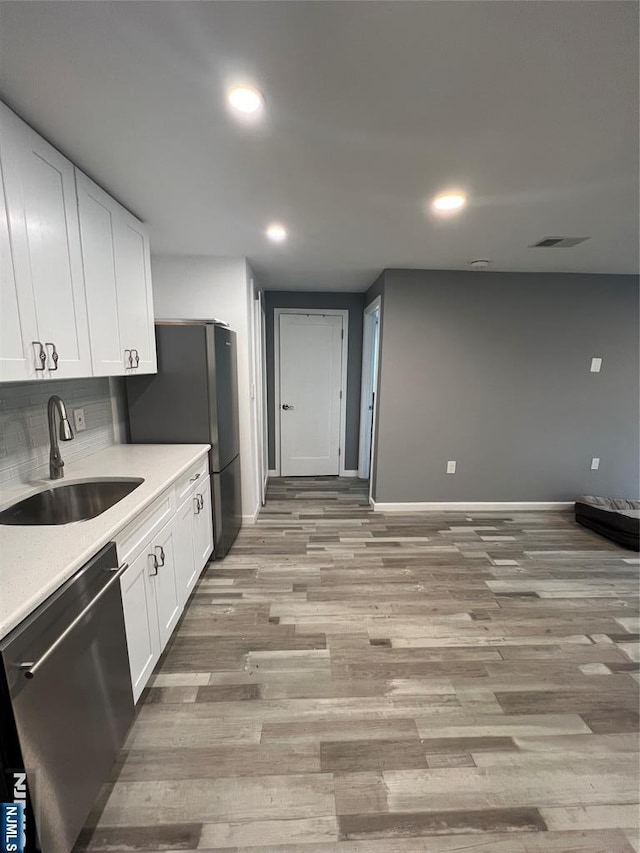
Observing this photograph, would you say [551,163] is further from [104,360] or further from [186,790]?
[186,790]

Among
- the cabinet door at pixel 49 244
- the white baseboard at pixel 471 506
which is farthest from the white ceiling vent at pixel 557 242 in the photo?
the cabinet door at pixel 49 244

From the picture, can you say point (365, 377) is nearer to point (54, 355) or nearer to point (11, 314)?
point (54, 355)

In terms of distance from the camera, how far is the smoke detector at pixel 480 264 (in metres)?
2.80

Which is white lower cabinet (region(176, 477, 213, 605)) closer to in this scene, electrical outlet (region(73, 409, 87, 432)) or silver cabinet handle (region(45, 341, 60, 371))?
electrical outlet (region(73, 409, 87, 432))

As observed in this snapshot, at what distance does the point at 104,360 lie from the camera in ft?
5.50

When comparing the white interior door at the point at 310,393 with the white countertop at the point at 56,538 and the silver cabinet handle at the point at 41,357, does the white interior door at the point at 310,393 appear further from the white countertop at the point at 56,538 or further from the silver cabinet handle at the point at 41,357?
the silver cabinet handle at the point at 41,357

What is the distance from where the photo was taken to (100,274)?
5.42 ft

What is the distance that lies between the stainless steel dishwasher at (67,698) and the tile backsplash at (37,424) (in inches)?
32.3

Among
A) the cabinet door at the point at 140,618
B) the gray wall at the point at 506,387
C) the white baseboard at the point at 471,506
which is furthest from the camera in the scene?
the white baseboard at the point at 471,506

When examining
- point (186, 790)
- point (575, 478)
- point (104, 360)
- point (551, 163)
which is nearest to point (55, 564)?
point (186, 790)

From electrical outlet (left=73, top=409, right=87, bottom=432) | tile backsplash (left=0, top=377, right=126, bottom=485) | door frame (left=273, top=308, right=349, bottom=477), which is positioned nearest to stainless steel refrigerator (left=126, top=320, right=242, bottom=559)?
tile backsplash (left=0, top=377, right=126, bottom=485)

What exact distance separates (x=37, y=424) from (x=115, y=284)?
0.84 metres

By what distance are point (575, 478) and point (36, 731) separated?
4.44 meters

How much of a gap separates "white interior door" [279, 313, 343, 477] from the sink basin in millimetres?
2869
